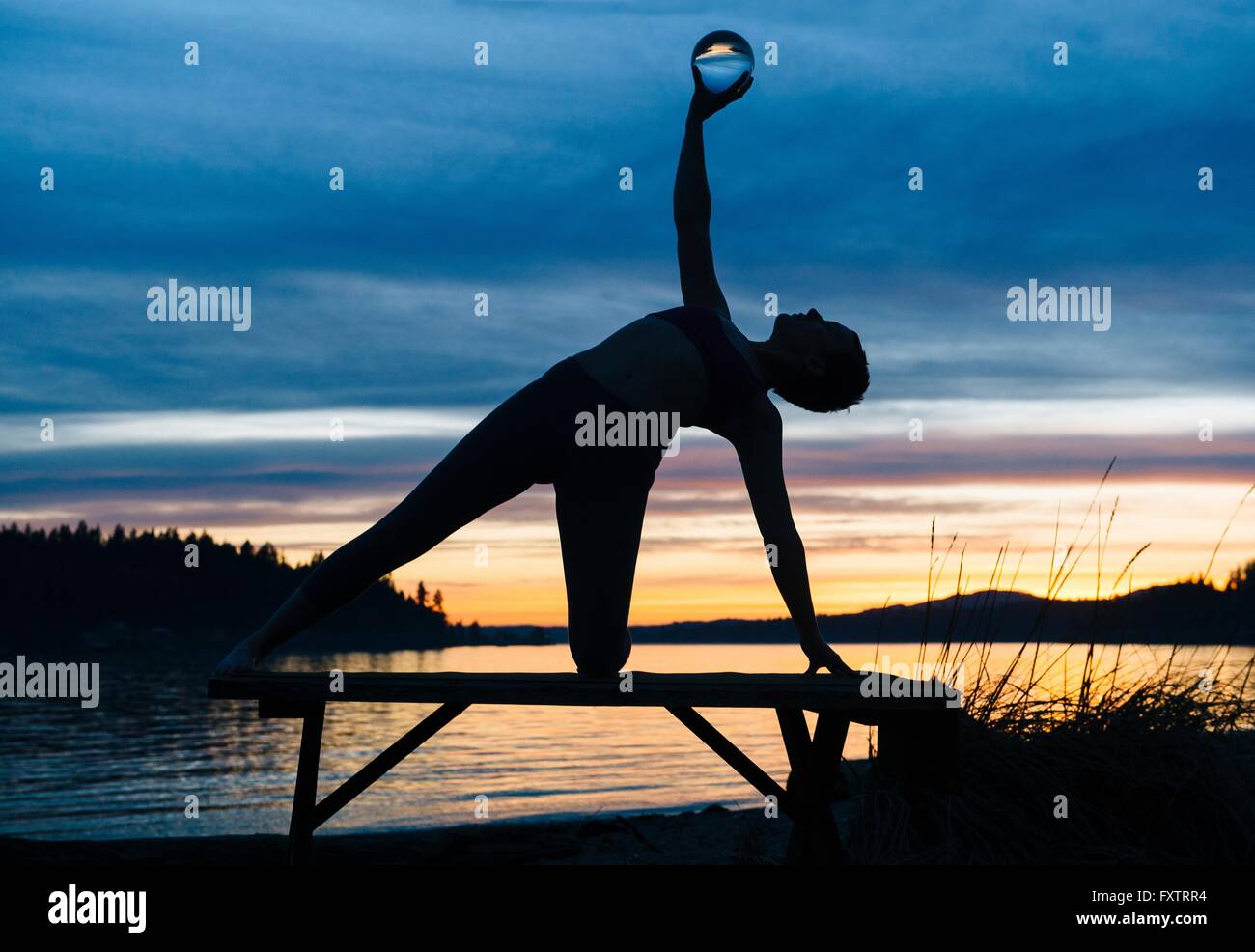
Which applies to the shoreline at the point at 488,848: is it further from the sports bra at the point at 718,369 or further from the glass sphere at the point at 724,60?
the glass sphere at the point at 724,60

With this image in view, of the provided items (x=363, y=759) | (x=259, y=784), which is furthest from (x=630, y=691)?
(x=363, y=759)

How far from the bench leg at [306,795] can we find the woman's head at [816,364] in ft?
5.29

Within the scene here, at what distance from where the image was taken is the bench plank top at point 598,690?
2814 millimetres

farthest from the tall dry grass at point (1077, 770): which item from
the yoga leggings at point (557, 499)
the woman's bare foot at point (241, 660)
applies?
the woman's bare foot at point (241, 660)

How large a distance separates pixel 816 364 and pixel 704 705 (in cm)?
107

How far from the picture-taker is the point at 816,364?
3.31 meters

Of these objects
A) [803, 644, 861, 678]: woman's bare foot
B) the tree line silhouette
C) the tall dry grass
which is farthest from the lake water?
the tree line silhouette

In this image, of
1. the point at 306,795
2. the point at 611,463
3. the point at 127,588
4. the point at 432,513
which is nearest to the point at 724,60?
the point at 611,463

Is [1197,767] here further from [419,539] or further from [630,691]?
[419,539]

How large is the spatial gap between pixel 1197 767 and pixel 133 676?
168 ft

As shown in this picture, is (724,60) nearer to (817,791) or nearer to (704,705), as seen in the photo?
(704,705)

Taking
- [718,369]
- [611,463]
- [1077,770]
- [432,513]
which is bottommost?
[1077,770]

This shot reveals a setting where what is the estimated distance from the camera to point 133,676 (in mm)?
49000

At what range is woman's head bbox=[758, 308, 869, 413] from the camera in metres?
3.31
